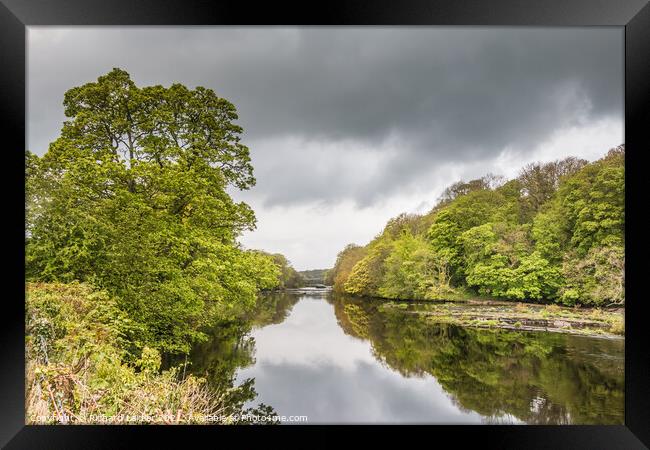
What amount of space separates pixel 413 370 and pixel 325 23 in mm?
3607

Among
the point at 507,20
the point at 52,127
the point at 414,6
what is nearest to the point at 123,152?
the point at 52,127

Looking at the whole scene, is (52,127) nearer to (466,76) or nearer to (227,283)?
(227,283)

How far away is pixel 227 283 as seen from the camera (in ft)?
13.1

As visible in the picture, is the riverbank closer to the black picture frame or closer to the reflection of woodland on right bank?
the reflection of woodland on right bank

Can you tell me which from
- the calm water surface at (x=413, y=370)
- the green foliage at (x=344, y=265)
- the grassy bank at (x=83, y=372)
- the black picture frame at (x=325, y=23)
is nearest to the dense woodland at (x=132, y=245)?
the grassy bank at (x=83, y=372)

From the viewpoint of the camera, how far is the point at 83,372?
8.58 feet

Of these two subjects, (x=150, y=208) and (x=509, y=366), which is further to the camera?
(x=509, y=366)

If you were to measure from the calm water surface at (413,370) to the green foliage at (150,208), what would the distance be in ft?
1.79

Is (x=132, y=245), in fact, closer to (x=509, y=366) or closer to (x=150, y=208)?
(x=150, y=208)

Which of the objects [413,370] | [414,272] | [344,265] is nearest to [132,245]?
[344,265]

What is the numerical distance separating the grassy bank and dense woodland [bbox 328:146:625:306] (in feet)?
7.65

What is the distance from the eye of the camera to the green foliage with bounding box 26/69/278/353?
9.70 feet

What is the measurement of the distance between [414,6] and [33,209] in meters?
3.12

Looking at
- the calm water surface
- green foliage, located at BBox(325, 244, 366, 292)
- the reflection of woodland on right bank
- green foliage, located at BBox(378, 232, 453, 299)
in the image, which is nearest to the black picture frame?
the calm water surface
